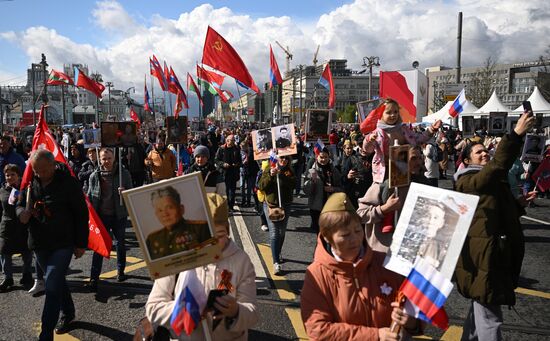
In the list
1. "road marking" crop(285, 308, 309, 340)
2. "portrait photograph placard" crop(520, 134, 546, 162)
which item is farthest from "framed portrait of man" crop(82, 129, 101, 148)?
"portrait photograph placard" crop(520, 134, 546, 162)

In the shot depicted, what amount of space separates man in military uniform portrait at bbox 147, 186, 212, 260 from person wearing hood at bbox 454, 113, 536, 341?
2252 mm

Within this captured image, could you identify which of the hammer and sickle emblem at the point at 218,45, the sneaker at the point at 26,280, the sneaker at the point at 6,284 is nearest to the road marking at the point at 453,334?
the sneaker at the point at 26,280

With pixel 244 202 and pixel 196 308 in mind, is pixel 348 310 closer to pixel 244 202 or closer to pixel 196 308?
pixel 196 308

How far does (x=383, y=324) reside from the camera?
2346 millimetres

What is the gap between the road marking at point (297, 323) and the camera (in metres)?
4.26

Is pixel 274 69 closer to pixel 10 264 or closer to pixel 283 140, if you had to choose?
pixel 283 140

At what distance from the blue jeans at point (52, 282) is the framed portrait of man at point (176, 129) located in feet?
18.2

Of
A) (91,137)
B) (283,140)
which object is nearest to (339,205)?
(283,140)

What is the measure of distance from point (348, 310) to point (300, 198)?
1024 cm

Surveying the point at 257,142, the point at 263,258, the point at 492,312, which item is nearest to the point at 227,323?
the point at 492,312

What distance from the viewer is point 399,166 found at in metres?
3.86

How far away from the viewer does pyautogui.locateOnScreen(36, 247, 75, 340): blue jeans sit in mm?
3891

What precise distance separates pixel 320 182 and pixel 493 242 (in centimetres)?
395

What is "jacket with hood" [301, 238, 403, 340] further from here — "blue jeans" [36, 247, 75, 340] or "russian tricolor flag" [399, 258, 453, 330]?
"blue jeans" [36, 247, 75, 340]
